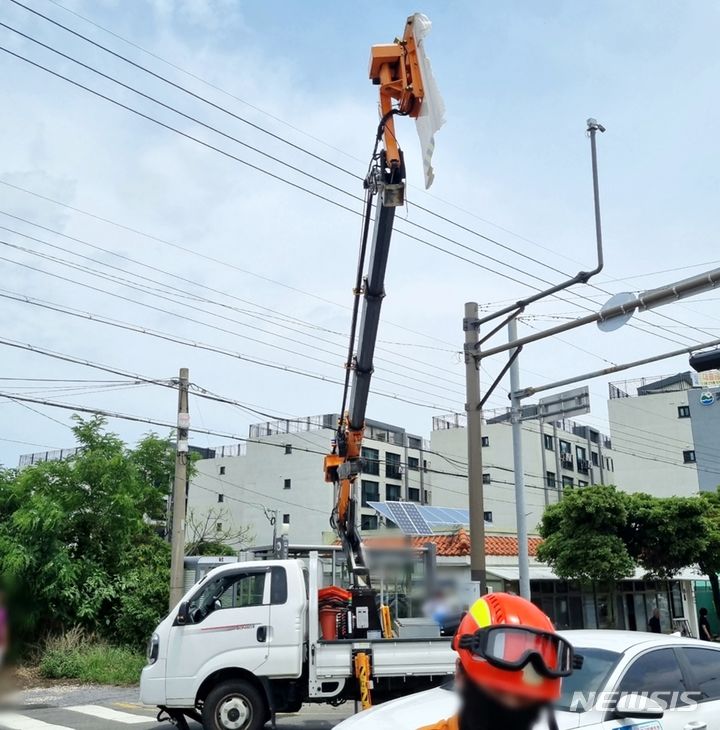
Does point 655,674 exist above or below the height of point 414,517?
below

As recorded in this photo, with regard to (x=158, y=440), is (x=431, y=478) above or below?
above

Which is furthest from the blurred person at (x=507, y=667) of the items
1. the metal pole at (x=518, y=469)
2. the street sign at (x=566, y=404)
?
the metal pole at (x=518, y=469)

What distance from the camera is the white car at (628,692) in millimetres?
5461

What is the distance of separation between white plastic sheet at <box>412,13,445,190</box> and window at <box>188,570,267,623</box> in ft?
Result: 19.1

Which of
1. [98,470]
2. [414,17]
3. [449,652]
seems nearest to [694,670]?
[449,652]

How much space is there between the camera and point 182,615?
36.9 ft

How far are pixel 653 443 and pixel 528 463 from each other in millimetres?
10386

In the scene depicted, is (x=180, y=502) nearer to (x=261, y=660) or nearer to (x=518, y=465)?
(x=518, y=465)

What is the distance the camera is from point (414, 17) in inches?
423

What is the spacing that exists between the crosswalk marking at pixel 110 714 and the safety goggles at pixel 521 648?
12.5m

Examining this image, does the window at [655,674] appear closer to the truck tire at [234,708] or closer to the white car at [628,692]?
the white car at [628,692]

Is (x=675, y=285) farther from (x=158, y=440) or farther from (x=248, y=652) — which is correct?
(x=158, y=440)

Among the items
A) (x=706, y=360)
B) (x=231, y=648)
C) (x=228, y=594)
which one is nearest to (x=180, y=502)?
(x=228, y=594)

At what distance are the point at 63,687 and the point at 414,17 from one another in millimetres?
13690
